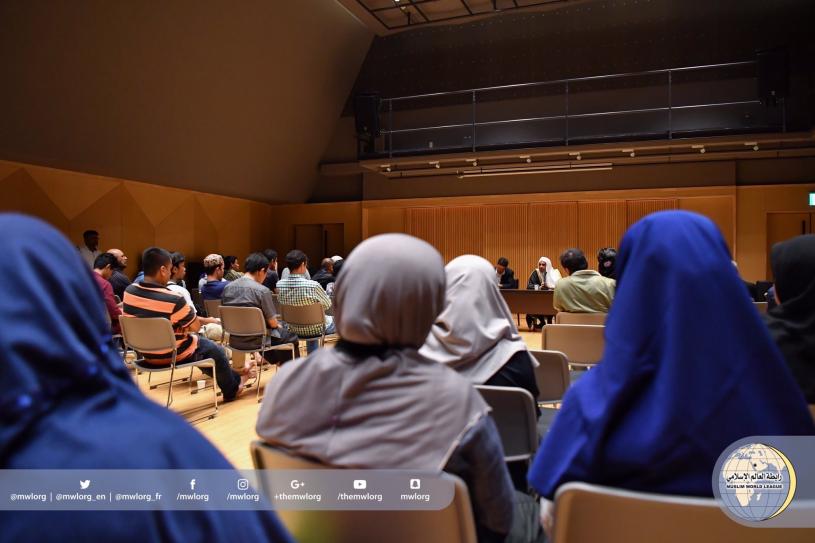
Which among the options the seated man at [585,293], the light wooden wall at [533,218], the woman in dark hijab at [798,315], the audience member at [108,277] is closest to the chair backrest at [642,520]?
the woman in dark hijab at [798,315]

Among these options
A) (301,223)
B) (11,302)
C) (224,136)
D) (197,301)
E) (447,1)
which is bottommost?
(197,301)

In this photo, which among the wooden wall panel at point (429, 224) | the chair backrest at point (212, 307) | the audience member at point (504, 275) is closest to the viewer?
the chair backrest at point (212, 307)

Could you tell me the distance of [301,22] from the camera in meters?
10.5

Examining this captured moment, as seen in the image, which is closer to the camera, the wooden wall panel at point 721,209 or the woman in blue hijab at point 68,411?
the woman in blue hijab at point 68,411

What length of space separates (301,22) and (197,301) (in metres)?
5.61

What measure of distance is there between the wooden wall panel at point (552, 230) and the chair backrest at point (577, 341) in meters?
8.73

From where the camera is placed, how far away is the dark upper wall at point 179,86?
7.20 metres

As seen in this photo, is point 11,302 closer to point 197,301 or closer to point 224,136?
point 197,301

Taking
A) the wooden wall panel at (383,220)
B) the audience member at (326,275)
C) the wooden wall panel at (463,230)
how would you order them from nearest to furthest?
the audience member at (326,275), the wooden wall panel at (463,230), the wooden wall panel at (383,220)

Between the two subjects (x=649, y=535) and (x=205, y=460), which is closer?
A: (x=205, y=460)

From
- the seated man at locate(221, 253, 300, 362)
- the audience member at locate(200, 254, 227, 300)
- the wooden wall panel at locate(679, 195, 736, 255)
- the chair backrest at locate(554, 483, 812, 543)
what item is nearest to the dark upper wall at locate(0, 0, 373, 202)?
the audience member at locate(200, 254, 227, 300)

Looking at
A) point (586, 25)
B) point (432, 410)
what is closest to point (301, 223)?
point (586, 25)

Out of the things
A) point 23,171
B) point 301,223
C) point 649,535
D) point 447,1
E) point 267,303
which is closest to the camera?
point 649,535

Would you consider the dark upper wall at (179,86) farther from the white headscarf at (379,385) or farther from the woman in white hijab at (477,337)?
the white headscarf at (379,385)
